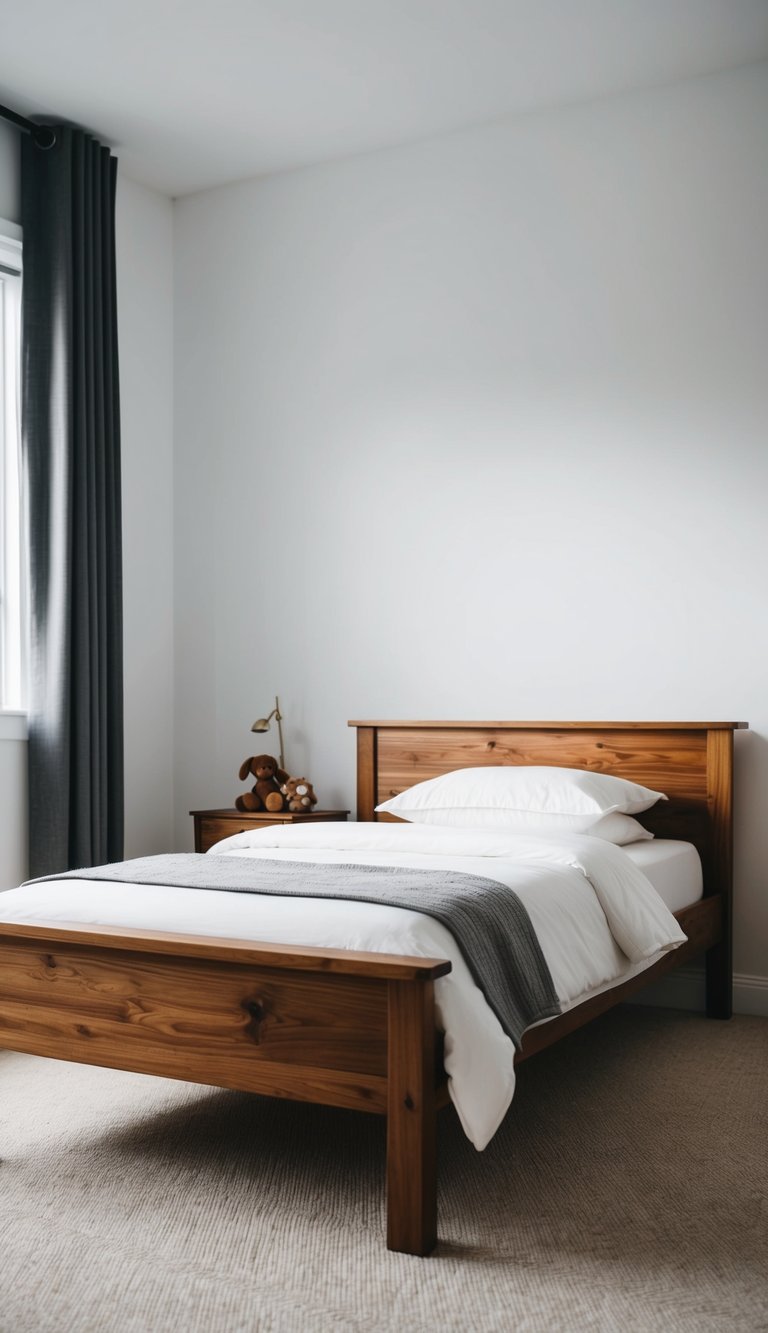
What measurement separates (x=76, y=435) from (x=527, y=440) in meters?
1.50

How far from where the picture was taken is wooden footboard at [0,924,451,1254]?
1.85 metres

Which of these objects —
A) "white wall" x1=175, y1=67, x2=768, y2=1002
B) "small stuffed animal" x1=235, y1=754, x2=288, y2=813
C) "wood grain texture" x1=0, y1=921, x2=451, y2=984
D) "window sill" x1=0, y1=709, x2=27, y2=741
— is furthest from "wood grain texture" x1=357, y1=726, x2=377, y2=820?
"wood grain texture" x1=0, y1=921, x2=451, y2=984

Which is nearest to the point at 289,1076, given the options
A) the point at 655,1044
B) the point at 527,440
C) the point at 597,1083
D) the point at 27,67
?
the point at 597,1083

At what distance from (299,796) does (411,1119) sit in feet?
7.12

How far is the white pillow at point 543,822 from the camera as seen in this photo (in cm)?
318

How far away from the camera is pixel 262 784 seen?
404cm

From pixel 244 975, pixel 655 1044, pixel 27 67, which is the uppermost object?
pixel 27 67

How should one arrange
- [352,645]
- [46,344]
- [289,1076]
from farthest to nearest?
[352,645], [46,344], [289,1076]

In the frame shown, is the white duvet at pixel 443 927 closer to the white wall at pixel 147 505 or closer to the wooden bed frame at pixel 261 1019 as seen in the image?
the wooden bed frame at pixel 261 1019

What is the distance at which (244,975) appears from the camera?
2059mm

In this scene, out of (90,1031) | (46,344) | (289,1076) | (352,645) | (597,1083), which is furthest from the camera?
(352,645)

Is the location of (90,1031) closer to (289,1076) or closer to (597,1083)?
(289,1076)

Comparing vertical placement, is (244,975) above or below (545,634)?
below

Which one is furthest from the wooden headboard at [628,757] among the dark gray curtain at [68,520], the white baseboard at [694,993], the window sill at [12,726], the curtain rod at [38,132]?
the curtain rod at [38,132]
